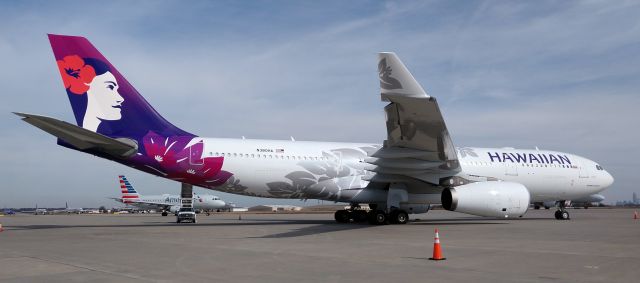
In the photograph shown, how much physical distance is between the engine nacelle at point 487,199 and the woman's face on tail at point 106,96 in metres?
11.9

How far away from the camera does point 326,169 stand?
20.8 meters

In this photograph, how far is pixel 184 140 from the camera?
756 inches

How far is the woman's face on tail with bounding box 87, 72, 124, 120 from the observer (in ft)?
59.3

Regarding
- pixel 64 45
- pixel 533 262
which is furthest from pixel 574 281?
pixel 64 45

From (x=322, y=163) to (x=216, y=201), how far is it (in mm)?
42152

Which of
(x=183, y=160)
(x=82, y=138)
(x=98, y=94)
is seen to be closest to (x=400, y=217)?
(x=183, y=160)

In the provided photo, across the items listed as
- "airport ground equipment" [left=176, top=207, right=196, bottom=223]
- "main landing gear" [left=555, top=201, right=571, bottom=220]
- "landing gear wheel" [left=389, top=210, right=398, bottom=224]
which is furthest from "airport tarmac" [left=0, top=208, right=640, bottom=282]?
"airport ground equipment" [left=176, top=207, right=196, bottom=223]

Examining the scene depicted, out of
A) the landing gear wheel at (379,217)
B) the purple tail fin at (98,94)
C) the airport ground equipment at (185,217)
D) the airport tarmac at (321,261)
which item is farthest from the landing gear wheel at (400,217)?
the airport ground equipment at (185,217)

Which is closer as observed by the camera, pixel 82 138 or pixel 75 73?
pixel 82 138

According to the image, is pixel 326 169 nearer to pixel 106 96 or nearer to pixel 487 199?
pixel 487 199

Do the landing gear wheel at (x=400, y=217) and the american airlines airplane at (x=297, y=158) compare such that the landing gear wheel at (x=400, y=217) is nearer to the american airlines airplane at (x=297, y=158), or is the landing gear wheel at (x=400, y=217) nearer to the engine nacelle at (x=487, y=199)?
the american airlines airplane at (x=297, y=158)

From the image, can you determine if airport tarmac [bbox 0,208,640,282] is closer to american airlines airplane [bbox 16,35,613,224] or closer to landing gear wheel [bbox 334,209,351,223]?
american airlines airplane [bbox 16,35,613,224]

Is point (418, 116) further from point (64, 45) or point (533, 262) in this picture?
point (64, 45)

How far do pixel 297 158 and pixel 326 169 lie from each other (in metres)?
1.27
